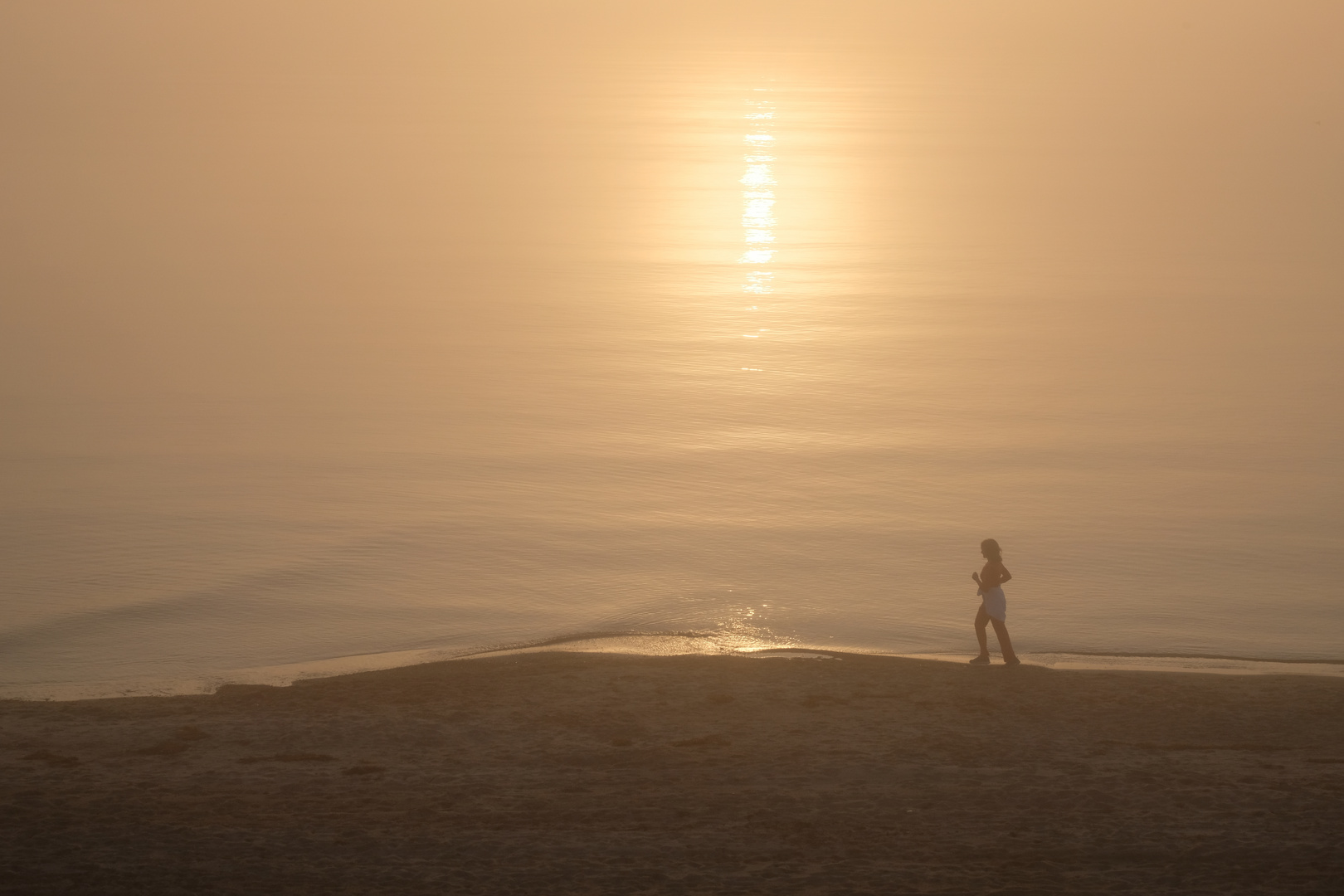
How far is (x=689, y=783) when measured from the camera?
973 cm

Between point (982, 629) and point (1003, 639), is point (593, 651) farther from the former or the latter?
point (1003, 639)

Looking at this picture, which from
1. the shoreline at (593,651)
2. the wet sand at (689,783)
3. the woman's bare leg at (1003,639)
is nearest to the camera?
the wet sand at (689,783)

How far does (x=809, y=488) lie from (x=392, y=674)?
944 centimetres

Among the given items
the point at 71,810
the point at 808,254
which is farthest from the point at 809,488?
the point at 808,254

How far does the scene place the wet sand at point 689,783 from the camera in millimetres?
8422

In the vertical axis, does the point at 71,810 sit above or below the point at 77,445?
below

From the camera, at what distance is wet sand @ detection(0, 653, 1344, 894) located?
842 centimetres

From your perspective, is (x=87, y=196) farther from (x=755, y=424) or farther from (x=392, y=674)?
(x=392, y=674)

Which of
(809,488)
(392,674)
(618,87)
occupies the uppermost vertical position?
(618,87)

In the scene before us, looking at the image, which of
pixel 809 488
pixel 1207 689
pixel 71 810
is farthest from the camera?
pixel 809 488

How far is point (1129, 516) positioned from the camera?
1962cm

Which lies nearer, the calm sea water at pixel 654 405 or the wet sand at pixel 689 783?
the wet sand at pixel 689 783

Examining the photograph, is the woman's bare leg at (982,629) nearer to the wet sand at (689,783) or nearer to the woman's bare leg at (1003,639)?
the woman's bare leg at (1003,639)

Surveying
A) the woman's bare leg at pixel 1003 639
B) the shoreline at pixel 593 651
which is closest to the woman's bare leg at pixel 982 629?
the woman's bare leg at pixel 1003 639
